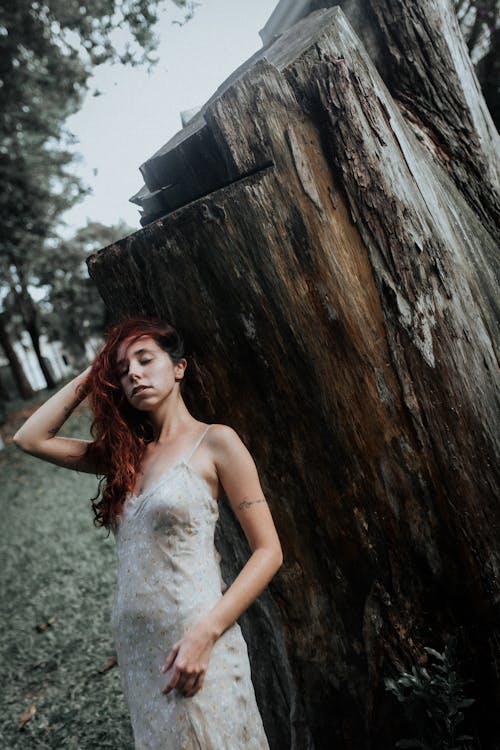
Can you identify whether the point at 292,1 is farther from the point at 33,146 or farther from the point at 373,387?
the point at 33,146

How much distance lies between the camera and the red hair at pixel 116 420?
2059mm

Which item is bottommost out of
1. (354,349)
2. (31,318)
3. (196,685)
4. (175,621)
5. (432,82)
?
(196,685)

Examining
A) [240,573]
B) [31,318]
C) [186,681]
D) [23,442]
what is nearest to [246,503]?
[240,573]

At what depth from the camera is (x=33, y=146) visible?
13.2 m

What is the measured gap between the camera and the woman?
5.60 feet

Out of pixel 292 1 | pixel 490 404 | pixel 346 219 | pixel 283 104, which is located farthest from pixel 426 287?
pixel 292 1

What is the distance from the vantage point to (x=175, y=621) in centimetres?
177

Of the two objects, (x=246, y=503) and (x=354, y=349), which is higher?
(x=354, y=349)

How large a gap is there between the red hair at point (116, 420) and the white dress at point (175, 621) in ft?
0.44

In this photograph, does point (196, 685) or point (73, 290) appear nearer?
point (196, 685)

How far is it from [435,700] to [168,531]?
111 centimetres

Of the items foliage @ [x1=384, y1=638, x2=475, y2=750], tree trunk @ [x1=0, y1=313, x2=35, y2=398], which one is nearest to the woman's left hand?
foliage @ [x1=384, y1=638, x2=475, y2=750]

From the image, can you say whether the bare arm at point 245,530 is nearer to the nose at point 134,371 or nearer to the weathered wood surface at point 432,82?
the nose at point 134,371

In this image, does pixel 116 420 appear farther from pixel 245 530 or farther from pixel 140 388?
pixel 245 530
